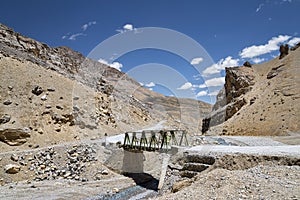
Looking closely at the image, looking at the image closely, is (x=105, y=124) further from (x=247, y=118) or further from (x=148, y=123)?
(x=247, y=118)

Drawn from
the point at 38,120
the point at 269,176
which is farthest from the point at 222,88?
the point at 269,176

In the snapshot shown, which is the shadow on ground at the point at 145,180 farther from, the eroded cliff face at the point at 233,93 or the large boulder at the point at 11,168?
the eroded cliff face at the point at 233,93

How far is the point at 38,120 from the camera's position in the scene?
22656 millimetres

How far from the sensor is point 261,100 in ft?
123

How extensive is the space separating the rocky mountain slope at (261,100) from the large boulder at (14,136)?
25.4 metres

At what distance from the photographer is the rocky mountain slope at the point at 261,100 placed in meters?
30.1

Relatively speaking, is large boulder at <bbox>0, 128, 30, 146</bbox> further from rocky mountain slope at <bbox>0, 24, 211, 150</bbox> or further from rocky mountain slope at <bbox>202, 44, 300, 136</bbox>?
rocky mountain slope at <bbox>202, 44, 300, 136</bbox>

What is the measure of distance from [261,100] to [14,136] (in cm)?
3248

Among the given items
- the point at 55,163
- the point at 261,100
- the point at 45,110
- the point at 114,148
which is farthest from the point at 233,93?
the point at 55,163

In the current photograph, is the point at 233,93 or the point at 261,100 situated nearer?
the point at 261,100

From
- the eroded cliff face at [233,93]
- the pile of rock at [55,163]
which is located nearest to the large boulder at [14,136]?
the pile of rock at [55,163]

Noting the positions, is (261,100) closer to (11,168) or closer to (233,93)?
(233,93)

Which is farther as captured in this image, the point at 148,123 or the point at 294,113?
the point at 148,123

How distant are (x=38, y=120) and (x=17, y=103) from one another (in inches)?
107
